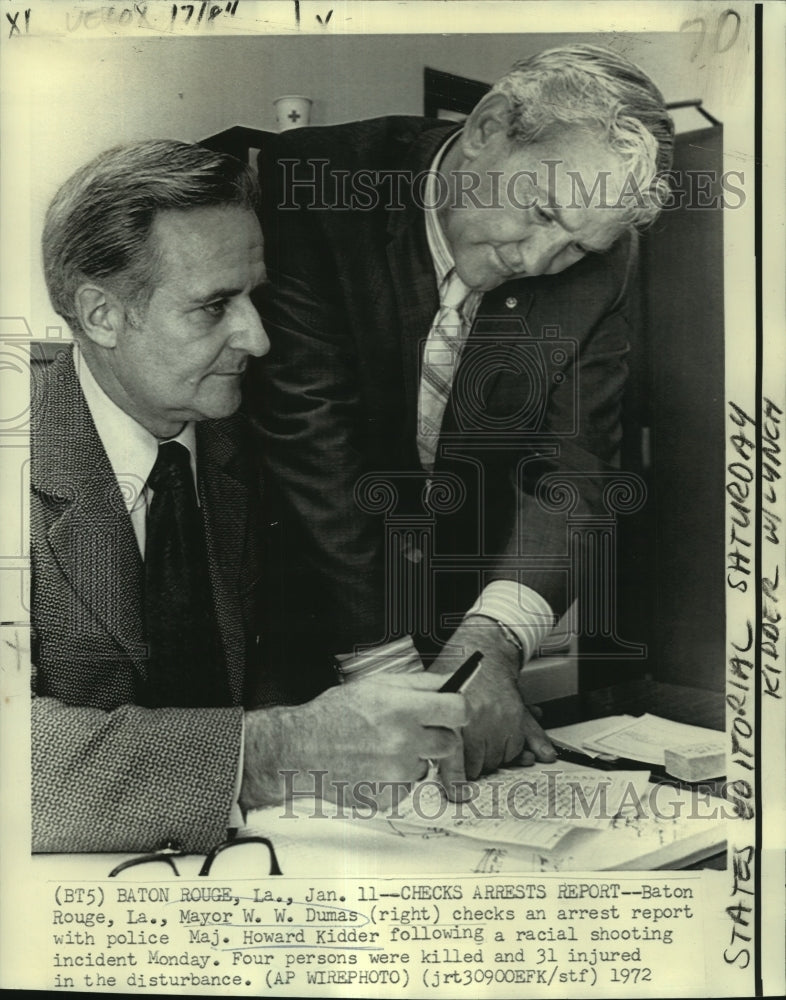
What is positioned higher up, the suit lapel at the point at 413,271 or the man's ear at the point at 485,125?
the man's ear at the point at 485,125

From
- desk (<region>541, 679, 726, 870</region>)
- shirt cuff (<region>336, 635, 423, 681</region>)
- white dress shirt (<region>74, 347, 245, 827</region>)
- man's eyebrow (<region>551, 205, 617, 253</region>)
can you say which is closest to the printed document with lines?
desk (<region>541, 679, 726, 870</region>)

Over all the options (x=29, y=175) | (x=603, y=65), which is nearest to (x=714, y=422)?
(x=603, y=65)

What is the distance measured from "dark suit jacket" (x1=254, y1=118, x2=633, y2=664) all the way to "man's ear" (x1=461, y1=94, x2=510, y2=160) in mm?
47

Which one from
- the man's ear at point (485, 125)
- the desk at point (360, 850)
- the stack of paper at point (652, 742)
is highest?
the man's ear at point (485, 125)

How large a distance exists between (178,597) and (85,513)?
0.23m

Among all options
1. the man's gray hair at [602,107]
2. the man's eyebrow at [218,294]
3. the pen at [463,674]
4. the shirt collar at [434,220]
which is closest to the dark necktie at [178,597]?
the man's eyebrow at [218,294]

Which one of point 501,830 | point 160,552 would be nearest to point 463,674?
point 501,830

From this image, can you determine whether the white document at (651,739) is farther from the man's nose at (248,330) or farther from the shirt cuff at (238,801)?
the man's nose at (248,330)

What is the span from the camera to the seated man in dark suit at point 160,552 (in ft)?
5.55

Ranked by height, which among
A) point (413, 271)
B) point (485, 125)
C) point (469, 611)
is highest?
point (485, 125)

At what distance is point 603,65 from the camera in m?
1.71

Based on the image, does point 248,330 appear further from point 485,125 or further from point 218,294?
point 485,125

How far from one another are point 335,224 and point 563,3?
595mm

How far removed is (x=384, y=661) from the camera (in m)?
1.73
